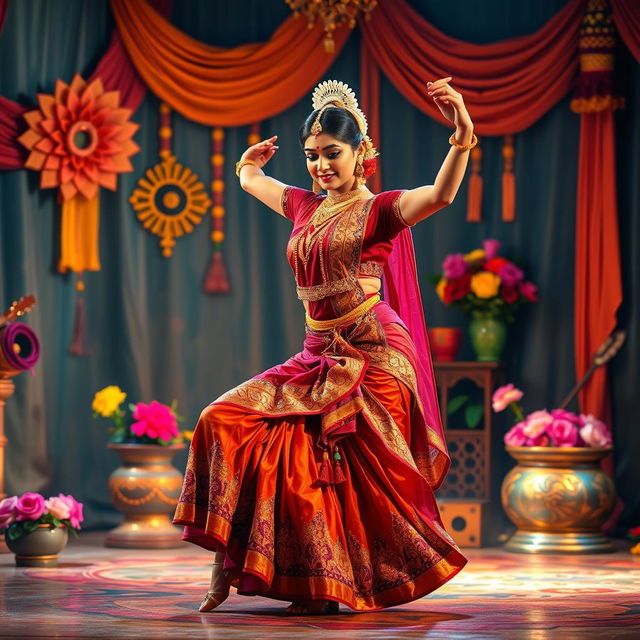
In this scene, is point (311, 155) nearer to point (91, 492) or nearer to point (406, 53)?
point (406, 53)

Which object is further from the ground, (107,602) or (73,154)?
(73,154)

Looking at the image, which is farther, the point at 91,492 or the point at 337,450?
the point at 91,492

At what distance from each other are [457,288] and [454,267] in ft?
0.35

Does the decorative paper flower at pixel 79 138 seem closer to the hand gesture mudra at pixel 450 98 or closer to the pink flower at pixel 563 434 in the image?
the pink flower at pixel 563 434

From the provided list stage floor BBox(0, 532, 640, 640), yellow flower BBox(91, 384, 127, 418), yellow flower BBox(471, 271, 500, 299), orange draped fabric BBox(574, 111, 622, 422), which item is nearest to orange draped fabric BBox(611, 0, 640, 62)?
orange draped fabric BBox(574, 111, 622, 422)

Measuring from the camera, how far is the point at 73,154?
682 centimetres

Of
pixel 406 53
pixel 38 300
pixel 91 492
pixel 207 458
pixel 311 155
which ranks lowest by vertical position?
pixel 91 492

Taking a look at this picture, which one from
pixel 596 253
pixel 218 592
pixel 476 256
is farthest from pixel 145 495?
pixel 596 253

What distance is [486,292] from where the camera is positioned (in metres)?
6.66

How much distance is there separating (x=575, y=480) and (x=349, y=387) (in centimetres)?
239

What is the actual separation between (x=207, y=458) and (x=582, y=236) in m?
3.29

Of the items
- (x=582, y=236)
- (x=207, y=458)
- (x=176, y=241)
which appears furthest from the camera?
(x=176, y=241)

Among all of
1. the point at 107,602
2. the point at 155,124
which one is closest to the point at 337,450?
the point at 107,602

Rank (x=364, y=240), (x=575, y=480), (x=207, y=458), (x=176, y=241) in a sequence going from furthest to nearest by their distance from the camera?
(x=176, y=241) → (x=575, y=480) → (x=364, y=240) → (x=207, y=458)
